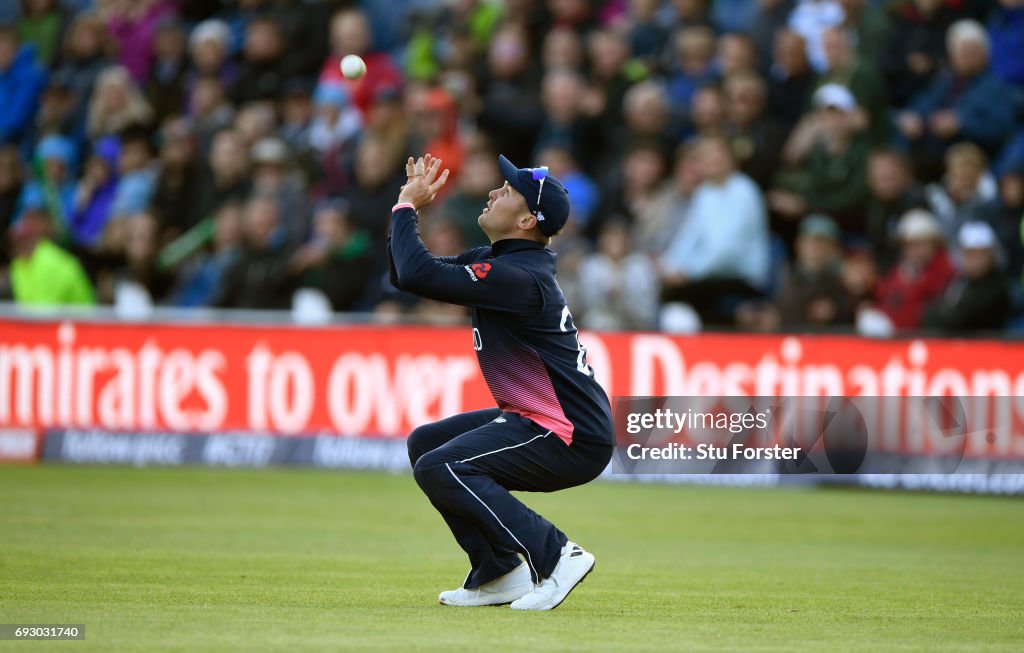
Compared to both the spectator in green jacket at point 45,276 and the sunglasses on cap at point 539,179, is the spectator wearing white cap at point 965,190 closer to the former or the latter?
the sunglasses on cap at point 539,179

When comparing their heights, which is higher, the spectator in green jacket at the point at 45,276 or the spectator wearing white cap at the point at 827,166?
the spectator wearing white cap at the point at 827,166

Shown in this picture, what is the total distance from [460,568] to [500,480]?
2174 mm

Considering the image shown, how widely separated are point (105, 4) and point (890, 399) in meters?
15.4

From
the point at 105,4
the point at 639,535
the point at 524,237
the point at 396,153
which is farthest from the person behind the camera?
the point at 105,4

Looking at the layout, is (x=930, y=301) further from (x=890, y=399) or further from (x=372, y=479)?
(x=372, y=479)

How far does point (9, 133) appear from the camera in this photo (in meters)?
25.6

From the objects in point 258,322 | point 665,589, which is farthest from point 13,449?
point 665,589

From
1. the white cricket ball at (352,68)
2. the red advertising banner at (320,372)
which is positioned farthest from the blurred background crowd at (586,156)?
the white cricket ball at (352,68)

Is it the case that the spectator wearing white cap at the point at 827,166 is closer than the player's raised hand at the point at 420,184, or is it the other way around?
the player's raised hand at the point at 420,184

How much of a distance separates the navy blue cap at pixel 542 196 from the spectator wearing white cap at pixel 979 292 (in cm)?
961

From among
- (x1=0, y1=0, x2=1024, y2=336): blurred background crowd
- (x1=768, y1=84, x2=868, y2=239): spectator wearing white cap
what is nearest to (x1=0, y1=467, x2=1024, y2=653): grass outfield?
(x1=0, y1=0, x2=1024, y2=336): blurred background crowd

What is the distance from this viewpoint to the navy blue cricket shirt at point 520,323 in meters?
8.23

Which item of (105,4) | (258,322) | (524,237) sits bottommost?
(258,322)

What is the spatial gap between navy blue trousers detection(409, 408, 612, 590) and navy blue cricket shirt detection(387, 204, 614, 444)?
0.32 ft
